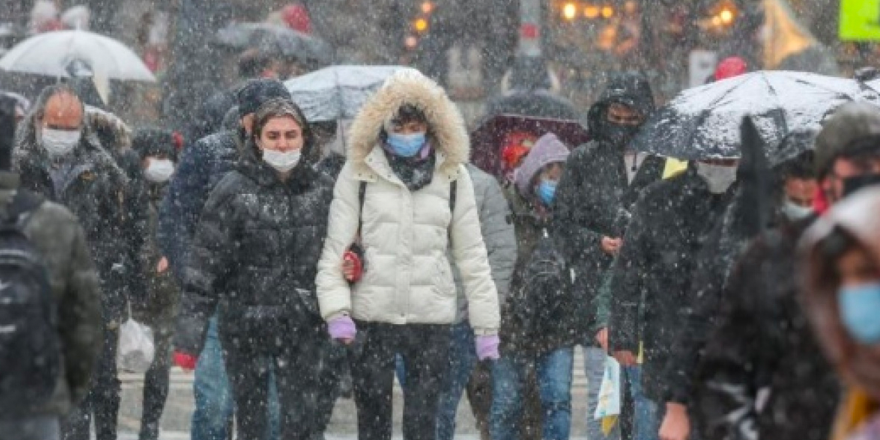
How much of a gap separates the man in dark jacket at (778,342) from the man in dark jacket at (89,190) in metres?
5.39

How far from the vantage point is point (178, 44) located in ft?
85.7

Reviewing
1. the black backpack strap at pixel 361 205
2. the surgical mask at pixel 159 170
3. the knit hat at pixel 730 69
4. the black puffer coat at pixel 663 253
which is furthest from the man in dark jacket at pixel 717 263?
the surgical mask at pixel 159 170

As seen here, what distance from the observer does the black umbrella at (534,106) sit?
13697 mm

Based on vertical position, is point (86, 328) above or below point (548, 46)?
below

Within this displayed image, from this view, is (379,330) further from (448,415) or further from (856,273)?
(856,273)

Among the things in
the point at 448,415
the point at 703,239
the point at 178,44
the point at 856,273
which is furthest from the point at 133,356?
the point at 178,44

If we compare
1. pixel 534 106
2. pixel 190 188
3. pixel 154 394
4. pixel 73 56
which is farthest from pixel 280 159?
pixel 73 56

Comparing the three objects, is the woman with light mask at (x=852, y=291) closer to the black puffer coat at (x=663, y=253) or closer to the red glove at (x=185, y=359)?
the black puffer coat at (x=663, y=253)

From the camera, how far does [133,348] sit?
10.9 m

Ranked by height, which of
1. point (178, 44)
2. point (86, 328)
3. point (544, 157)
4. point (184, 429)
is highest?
point (178, 44)

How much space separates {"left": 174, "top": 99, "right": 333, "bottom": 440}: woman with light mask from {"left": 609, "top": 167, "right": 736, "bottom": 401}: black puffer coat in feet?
4.42

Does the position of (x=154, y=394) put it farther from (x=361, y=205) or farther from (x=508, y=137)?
(x=361, y=205)

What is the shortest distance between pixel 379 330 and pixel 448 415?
3.93ft

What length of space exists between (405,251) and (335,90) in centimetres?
390
